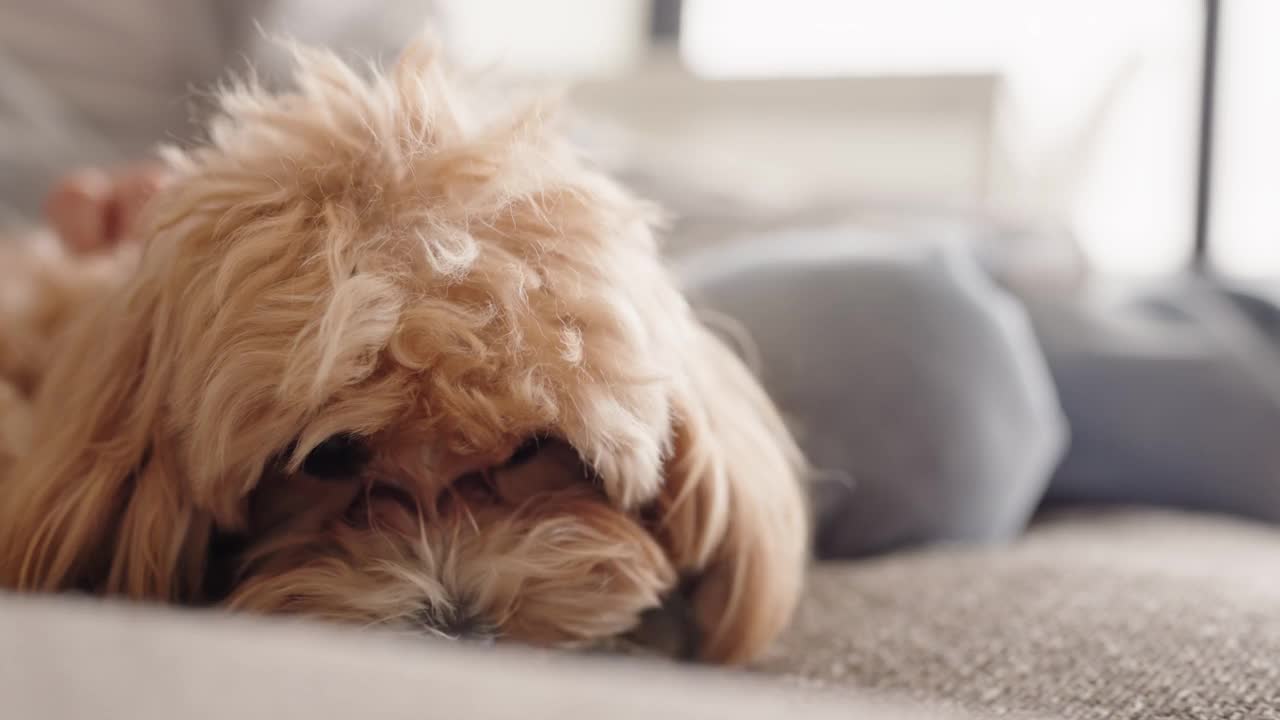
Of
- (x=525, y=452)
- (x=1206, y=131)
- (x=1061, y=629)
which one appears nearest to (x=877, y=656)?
(x=1061, y=629)

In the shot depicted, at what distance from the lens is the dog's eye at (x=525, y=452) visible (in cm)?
96

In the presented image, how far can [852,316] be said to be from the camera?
142 cm

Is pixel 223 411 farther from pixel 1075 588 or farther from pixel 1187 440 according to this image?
pixel 1187 440

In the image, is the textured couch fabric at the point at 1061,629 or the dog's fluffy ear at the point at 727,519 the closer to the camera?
the textured couch fabric at the point at 1061,629

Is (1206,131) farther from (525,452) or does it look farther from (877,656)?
(525,452)

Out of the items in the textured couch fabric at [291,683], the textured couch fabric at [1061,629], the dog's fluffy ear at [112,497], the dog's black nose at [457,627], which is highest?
the textured couch fabric at [291,683]

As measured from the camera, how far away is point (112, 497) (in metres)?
0.97

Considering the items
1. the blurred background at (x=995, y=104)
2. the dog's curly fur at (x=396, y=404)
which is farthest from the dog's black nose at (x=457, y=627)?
the blurred background at (x=995, y=104)

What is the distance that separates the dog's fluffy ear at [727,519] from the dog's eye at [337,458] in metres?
0.27

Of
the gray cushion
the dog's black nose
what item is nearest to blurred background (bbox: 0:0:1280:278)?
the gray cushion

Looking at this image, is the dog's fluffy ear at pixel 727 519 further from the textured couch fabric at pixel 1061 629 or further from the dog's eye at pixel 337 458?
the dog's eye at pixel 337 458

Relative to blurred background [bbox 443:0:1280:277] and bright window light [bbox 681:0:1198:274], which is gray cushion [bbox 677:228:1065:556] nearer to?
blurred background [bbox 443:0:1280:277]

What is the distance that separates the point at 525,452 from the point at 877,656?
1.18 ft

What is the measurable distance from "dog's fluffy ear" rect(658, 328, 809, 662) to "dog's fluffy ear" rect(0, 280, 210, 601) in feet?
1.39
